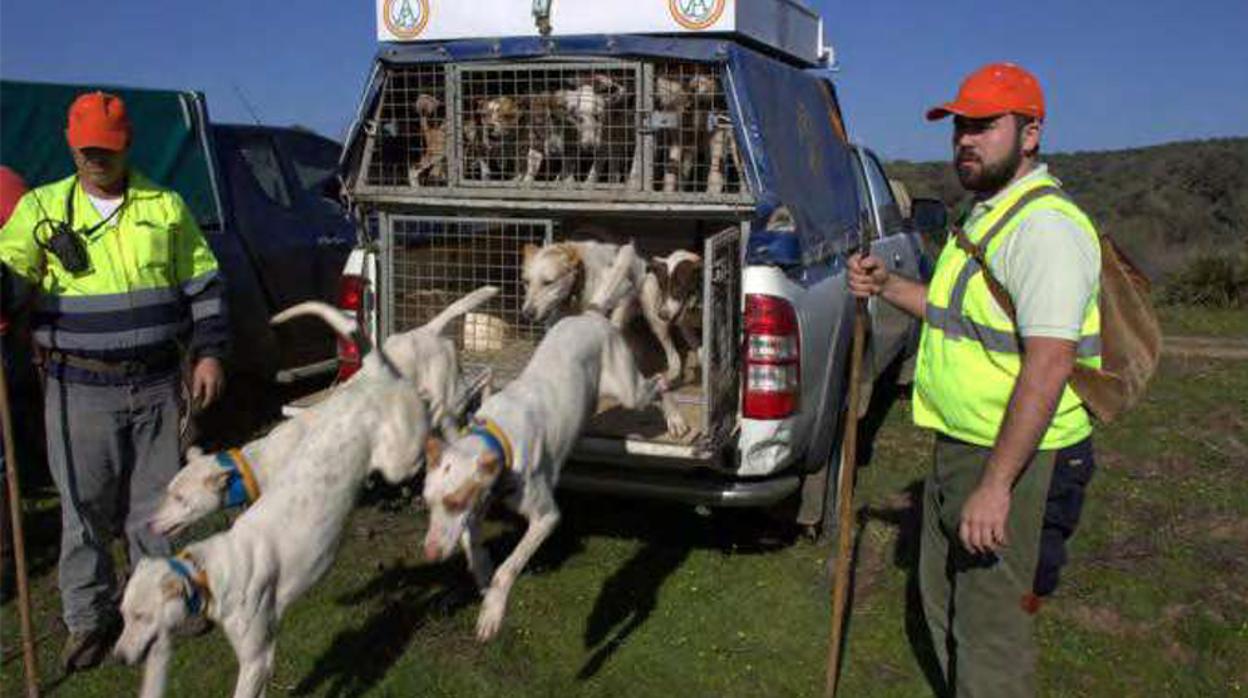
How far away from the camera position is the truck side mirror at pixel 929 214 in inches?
333

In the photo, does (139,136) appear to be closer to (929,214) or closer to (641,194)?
(641,194)

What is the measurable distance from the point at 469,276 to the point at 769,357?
2346 millimetres

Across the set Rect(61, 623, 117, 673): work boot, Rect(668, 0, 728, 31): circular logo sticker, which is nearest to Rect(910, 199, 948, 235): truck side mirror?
Rect(668, 0, 728, 31): circular logo sticker

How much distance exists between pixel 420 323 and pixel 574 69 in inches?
65.9

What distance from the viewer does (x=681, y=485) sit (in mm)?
5023

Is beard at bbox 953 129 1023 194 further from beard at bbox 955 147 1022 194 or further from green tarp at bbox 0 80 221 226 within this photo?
green tarp at bbox 0 80 221 226

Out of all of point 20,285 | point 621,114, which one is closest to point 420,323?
point 621,114

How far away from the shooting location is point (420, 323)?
19.6 feet

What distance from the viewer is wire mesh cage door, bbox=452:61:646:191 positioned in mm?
5777

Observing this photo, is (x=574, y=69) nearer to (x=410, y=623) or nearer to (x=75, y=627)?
(x=410, y=623)

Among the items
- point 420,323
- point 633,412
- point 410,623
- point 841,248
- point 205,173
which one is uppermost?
point 205,173

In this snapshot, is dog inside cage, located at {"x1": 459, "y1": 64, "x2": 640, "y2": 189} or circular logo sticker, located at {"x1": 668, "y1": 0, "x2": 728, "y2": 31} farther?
dog inside cage, located at {"x1": 459, "y1": 64, "x2": 640, "y2": 189}

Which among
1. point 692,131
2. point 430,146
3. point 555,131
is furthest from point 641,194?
point 430,146

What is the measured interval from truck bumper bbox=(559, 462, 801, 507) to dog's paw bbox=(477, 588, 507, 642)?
53.6 inches
